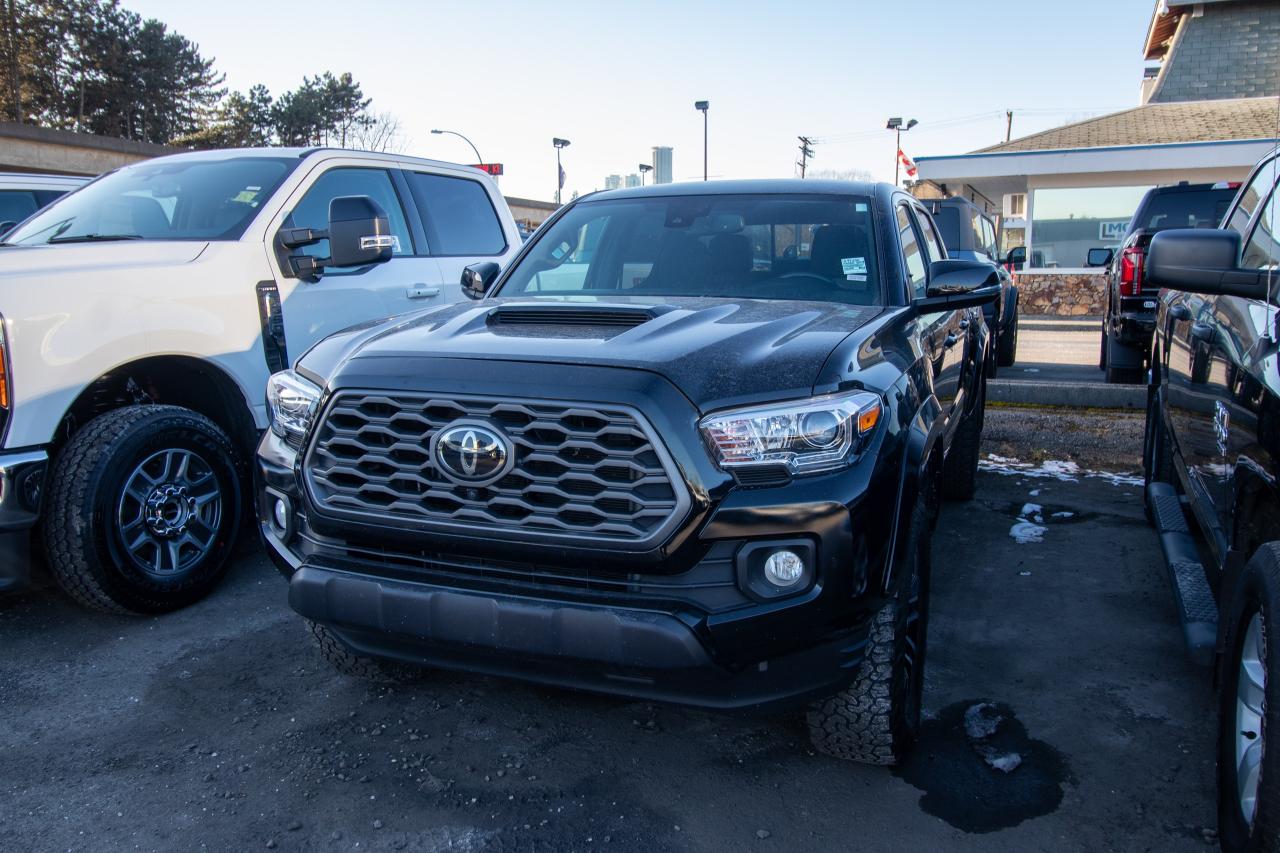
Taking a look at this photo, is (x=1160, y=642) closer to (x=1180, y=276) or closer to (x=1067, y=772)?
(x=1067, y=772)

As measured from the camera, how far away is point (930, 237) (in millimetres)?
5105

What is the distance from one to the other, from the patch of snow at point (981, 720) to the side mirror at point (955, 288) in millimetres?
1413

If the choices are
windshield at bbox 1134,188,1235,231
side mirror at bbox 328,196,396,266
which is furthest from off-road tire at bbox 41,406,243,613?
windshield at bbox 1134,188,1235,231

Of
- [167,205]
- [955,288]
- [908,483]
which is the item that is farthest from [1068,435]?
[167,205]

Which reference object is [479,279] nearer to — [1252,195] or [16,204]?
[1252,195]

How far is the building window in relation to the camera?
2166 centimetres

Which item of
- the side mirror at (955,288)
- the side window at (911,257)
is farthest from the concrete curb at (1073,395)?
the side mirror at (955,288)

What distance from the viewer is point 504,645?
254cm

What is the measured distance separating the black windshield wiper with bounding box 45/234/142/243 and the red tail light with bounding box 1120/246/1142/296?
796cm

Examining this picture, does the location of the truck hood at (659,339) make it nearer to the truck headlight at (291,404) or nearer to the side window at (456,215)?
the truck headlight at (291,404)

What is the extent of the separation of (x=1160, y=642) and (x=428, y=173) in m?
4.85

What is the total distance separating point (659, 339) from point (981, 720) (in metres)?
1.73

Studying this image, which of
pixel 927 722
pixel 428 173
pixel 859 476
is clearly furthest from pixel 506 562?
pixel 428 173

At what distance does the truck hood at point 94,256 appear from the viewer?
Answer: 155 inches
